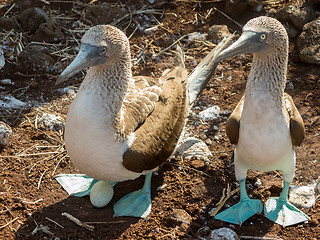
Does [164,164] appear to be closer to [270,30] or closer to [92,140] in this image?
[92,140]

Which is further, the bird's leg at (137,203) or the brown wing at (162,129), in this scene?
the bird's leg at (137,203)

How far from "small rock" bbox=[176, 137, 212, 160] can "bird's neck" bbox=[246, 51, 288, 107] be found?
1.21m

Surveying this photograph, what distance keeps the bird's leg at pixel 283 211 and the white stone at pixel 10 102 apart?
2.92 m

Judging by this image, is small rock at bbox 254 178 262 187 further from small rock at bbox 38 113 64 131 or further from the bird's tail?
small rock at bbox 38 113 64 131

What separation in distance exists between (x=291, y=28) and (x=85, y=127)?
363cm

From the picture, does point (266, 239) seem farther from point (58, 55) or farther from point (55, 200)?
point (58, 55)

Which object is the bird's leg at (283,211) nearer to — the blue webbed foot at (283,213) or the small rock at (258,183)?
the blue webbed foot at (283,213)

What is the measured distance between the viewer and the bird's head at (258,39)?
364cm

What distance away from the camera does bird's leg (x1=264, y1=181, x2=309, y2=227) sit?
13.5 ft

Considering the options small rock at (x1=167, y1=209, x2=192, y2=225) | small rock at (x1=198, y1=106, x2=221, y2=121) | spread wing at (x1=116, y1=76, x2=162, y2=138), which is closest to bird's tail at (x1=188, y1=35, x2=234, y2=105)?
small rock at (x1=198, y1=106, x2=221, y2=121)

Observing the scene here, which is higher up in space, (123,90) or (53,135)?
(123,90)

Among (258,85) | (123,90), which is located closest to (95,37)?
(123,90)

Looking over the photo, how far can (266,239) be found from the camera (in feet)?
13.0

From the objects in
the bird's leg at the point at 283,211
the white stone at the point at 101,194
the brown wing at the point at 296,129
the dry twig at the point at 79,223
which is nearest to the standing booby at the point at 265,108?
the brown wing at the point at 296,129
